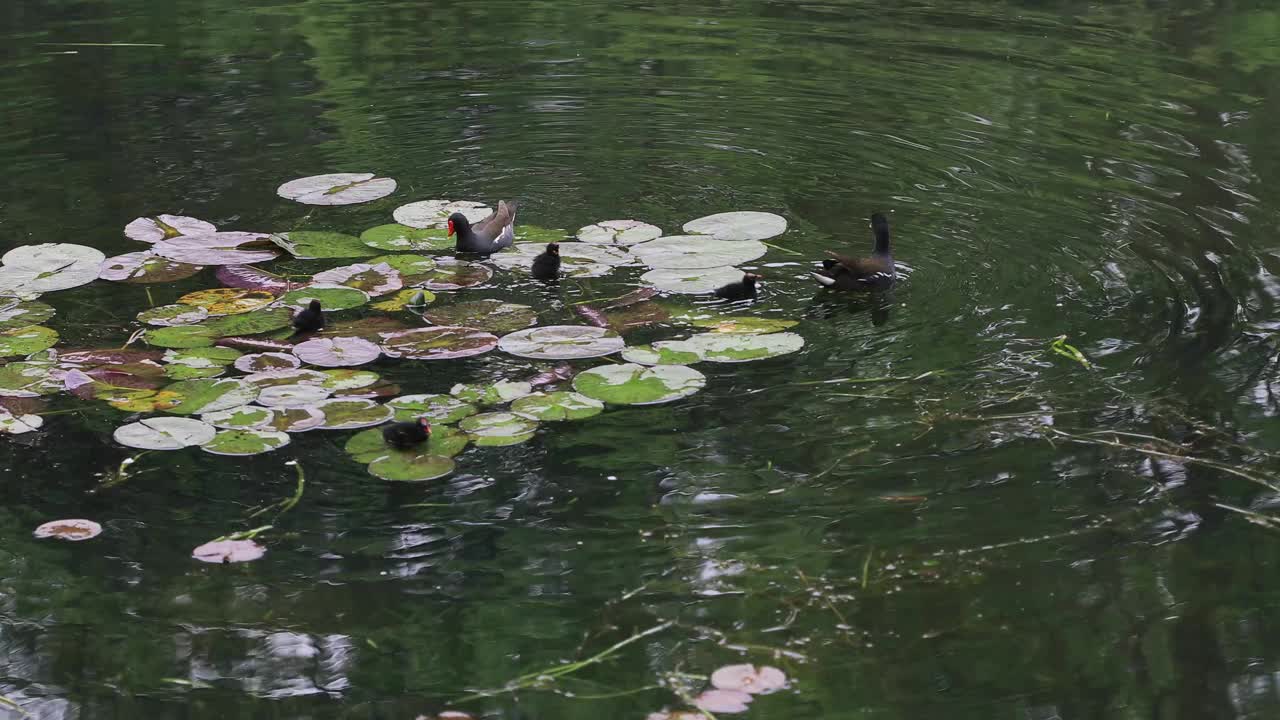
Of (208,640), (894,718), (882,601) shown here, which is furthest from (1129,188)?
(208,640)

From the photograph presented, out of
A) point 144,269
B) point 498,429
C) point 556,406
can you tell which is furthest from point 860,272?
point 144,269

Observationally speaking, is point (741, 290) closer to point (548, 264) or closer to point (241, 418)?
point (548, 264)

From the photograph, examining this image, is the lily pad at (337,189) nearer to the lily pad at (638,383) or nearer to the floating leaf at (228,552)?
the lily pad at (638,383)

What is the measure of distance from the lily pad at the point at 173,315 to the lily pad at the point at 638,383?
176cm

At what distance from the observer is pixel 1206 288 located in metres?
5.95

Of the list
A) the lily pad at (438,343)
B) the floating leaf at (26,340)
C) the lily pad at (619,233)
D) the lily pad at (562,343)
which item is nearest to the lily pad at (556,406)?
the lily pad at (562,343)

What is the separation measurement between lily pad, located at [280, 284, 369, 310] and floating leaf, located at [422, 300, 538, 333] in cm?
35

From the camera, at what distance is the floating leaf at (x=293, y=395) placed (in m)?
4.89

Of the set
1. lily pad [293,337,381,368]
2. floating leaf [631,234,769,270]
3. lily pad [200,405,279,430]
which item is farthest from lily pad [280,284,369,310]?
floating leaf [631,234,769,270]

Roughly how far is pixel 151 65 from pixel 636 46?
12.2 feet

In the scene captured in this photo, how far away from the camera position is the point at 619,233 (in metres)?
6.63

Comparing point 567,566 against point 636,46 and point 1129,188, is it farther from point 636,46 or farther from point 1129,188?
point 636,46

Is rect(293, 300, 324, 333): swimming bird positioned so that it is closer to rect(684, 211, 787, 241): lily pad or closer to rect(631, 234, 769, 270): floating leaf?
rect(631, 234, 769, 270): floating leaf

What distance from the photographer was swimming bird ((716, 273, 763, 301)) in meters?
5.86
